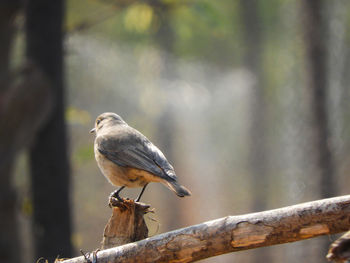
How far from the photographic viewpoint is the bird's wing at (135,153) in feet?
9.01

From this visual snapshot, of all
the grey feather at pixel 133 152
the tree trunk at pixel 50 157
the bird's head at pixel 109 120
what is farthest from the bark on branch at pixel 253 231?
the tree trunk at pixel 50 157

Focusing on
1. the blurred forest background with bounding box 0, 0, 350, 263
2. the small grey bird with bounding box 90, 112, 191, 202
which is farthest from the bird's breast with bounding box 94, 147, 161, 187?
the blurred forest background with bounding box 0, 0, 350, 263

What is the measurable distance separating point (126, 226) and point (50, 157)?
9.38ft

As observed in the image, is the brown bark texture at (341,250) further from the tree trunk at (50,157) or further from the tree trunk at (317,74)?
the tree trunk at (317,74)

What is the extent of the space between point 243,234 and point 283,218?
175 millimetres

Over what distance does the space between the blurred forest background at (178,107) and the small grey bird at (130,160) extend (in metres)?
2.25

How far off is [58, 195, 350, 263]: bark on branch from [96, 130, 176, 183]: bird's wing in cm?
47

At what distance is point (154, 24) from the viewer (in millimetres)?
8438

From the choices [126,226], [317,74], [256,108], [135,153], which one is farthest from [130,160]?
[256,108]

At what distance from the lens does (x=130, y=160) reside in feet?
9.50

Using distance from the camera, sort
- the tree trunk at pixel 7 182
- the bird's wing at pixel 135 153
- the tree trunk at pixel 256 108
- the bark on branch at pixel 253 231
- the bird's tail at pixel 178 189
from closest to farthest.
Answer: the bark on branch at pixel 253 231 < the bird's tail at pixel 178 189 < the bird's wing at pixel 135 153 < the tree trunk at pixel 7 182 < the tree trunk at pixel 256 108

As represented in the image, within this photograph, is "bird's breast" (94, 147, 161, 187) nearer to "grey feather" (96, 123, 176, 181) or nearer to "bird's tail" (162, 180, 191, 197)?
"grey feather" (96, 123, 176, 181)

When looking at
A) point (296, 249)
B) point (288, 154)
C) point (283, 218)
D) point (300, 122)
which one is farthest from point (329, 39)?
point (283, 218)

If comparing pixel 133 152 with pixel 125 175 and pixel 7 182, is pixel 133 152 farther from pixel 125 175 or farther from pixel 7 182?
pixel 7 182
